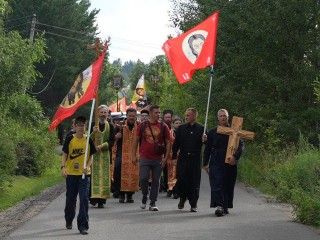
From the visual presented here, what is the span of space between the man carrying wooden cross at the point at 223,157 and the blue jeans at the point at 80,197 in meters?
2.86

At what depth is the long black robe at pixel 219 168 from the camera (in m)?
14.9

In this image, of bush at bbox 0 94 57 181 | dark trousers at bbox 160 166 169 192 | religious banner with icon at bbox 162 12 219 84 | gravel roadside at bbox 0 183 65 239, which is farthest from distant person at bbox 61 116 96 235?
bush at bbox 0 94 57 181

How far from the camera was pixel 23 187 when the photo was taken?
2367 cm

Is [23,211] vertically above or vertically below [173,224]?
below

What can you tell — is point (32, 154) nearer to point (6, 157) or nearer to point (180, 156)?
point (6, 157)

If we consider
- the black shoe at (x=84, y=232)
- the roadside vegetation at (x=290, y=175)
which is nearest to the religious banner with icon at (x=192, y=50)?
the roadside vegetation at (x=290, y=175)

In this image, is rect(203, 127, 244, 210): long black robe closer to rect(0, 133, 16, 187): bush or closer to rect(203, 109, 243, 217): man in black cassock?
rect(203, 109, 243, 217): man in black cassock

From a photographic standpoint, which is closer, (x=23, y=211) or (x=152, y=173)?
(x=152, y=173)

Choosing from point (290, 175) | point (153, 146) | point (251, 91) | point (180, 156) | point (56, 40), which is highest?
point (56, 40)

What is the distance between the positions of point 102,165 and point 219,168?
2.72m

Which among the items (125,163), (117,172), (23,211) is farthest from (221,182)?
(117,172)

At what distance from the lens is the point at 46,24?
5959 centimetres

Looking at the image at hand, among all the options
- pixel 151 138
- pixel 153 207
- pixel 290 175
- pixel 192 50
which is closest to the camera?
pixel 153 207

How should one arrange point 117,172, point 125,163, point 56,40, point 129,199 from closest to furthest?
1. point 129,199
2. point 125,163
3. point 117,172
4. point 56,40
